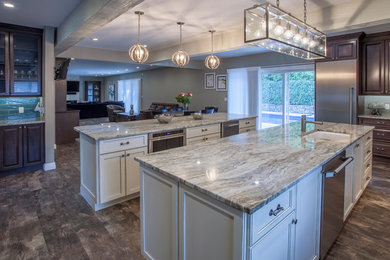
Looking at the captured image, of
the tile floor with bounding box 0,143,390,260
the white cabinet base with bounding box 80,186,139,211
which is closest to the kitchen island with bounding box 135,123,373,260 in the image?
the tile floor with bounding box 0,143,390,260

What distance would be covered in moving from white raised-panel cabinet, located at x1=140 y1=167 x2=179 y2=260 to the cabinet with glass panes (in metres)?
3.64

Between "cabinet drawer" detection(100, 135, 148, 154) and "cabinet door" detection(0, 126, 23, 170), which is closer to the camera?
"cabinet drawer" detection(100, 135, 148, 154)

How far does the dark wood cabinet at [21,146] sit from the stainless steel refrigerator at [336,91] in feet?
17.9

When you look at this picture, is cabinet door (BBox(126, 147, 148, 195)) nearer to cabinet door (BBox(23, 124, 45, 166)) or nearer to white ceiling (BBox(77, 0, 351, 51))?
white ceiling (BBox(77, 0, 351, 51))

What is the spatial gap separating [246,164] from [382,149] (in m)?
4.77

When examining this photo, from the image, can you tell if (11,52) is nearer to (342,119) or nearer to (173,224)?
(173,224)

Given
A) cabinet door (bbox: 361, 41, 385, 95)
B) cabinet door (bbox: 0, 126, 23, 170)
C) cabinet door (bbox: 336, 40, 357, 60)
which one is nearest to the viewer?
cabinet door (bbox: 0, 126, 23, 170)

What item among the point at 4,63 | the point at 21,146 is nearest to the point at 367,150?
the point at 21,146

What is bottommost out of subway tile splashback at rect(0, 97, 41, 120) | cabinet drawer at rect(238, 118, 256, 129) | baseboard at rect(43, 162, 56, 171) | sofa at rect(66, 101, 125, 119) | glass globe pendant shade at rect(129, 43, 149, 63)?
baseboard at rect(43, 162, 56, 171)

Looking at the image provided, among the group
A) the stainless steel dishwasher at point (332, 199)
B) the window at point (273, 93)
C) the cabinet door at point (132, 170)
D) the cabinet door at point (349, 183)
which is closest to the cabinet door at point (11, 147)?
the cabinet door at point (132, 170)

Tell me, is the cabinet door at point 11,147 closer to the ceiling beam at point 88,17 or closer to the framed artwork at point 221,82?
the ceiling beam at point 88,17

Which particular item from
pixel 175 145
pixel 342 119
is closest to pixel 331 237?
pixel 175 145

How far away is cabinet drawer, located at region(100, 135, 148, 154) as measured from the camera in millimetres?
2734

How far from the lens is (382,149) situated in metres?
5.03
